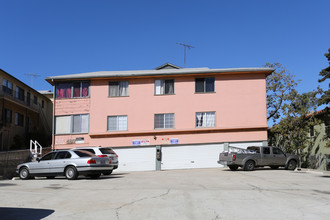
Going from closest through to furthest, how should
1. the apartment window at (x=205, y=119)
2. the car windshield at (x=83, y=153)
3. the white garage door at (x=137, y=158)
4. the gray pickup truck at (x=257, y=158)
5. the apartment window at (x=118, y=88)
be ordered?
1. the car windshield at (x=83, y=153)
2. the gray pickup truck at (x=257, y=158)
3. the white garage door at (x=137, y=158)
4. the apartment window at (x=205, y=119)
5. the apartment window at (x=118, y=88)

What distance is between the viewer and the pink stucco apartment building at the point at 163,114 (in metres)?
26.3

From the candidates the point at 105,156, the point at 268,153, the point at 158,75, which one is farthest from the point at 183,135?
the point at 105,156

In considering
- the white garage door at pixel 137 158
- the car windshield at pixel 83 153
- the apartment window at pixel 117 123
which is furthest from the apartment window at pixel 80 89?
the car windshield at pixel 83 153

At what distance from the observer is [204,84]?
1070 inches

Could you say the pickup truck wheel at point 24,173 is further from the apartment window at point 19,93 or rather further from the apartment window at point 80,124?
the apartment window at point 19,93

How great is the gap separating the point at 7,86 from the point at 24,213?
27.8 metres

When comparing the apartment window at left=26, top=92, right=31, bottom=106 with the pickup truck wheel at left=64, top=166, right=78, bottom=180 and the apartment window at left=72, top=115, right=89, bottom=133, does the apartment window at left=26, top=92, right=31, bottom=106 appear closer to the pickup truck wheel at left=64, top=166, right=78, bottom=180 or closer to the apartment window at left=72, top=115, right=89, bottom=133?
the apartment window at left=72, top=115, right=89, bottom=133

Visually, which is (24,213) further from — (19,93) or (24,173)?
(19,93)

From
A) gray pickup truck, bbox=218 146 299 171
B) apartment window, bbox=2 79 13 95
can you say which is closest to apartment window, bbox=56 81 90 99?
apartment window, bbox=2 79 13 95

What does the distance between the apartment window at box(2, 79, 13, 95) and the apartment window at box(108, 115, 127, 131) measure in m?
11.7

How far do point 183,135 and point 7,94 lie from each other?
56.3 feet

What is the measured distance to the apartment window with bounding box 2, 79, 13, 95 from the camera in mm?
31969

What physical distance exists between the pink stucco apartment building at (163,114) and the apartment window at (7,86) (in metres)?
7.30

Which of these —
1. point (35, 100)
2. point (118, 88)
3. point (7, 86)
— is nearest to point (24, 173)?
point (118, 88)
